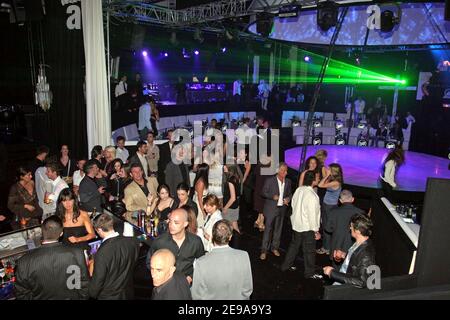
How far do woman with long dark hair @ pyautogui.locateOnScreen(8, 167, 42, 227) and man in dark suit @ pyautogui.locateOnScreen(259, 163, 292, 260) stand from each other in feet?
9.28

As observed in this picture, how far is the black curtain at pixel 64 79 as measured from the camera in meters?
6.12

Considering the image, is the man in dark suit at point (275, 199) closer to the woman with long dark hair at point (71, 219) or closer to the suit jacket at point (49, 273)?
the woman with long dark hair at point (71, 219)

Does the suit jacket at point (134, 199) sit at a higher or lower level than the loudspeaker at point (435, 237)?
lower

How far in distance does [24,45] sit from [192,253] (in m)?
8.63

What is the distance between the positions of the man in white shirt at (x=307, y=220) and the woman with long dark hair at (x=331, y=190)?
0.54 metres

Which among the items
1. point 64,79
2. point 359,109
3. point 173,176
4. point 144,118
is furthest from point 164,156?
point 359,109

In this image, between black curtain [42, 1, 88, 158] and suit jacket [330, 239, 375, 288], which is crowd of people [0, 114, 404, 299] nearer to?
suit jacket [330, 239, 375, 288]

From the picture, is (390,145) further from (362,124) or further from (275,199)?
(275,199)

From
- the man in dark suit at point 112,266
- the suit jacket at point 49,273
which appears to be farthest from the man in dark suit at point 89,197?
the suit jacket at point 49,273

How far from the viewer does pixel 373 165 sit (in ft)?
29.8

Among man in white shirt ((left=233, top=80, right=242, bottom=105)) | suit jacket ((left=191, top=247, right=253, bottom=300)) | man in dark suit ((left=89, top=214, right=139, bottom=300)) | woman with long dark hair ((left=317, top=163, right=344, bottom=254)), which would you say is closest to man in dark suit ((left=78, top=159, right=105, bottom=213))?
man in dark suit ((left=89, top=214, right=139, bottom=300))

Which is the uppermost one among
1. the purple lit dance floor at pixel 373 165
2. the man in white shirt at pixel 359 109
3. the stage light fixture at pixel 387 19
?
the stage light fixture at pixel 387 19

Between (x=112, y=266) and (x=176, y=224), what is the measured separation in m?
0.55
